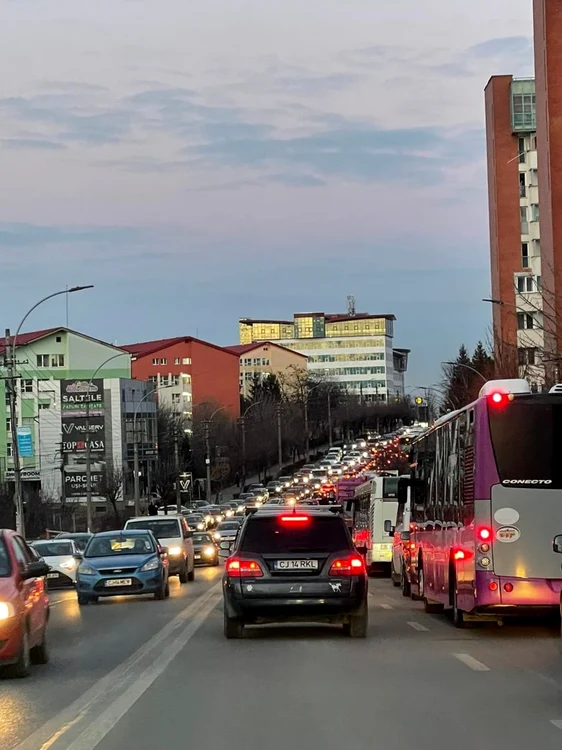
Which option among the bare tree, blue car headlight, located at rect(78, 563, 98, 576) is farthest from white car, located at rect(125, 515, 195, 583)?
the bare tree

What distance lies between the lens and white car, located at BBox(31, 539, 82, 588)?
37875 mm

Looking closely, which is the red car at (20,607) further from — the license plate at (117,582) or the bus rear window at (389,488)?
the bus rear window at (389,488)

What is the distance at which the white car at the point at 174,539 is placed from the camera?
1414 inches

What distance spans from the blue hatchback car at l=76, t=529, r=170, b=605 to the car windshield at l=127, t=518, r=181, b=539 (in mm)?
8520

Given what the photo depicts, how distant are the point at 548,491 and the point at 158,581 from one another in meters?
13.0

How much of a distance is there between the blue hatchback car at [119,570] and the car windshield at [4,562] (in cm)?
1324

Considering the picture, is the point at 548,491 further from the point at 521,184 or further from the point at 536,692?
the point at 521,184

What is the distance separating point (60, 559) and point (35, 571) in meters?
24.9

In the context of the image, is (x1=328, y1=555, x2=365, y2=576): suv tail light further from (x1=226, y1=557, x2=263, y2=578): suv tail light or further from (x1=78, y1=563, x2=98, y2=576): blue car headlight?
Answer: (x1=78, y1=563, x2=98, y2=576): blue car headlight

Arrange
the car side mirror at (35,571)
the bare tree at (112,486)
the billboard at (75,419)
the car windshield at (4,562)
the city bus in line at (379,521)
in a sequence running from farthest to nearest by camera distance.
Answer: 1. the bare tree at (112,486)
2. the billboard at (75,419)
3. the city bus in line at (379,521)
4. the car side mirror at (35,571)
5. the car windshield at (4,562)

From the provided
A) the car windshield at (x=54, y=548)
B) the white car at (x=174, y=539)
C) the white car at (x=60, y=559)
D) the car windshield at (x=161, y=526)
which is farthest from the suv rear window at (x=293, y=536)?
the car windshield at (x=54, y=548)

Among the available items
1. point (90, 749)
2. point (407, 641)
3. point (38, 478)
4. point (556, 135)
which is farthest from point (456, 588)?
point (38, 478)

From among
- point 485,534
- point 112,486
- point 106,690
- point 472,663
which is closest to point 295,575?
point 485,534

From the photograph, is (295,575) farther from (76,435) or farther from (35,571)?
(76,435)
